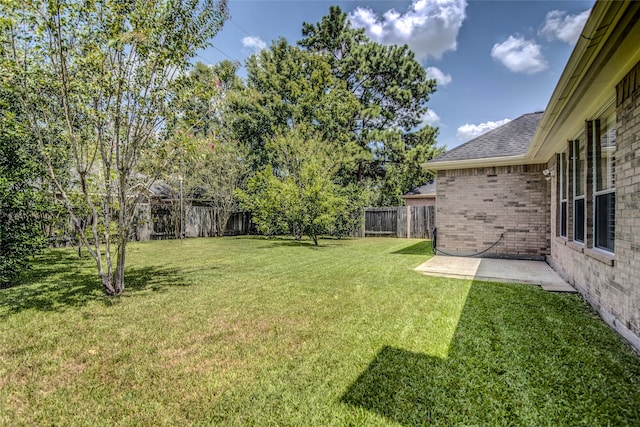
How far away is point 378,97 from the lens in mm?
22891

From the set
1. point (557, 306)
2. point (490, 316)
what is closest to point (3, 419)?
point (490, 316)

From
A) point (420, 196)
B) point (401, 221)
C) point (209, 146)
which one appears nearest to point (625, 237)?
point (209, 146)

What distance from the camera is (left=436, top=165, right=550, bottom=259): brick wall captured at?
834cm

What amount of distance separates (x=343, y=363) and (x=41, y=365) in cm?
277

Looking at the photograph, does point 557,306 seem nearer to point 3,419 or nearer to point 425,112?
point 3,419

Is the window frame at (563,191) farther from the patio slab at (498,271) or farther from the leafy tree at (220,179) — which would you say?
the leafy tree at (220,179)

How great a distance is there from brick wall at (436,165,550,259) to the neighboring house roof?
42.5 feet

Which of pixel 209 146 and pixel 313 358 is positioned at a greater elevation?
pixel 209 146

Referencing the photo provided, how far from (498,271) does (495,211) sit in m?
2.58

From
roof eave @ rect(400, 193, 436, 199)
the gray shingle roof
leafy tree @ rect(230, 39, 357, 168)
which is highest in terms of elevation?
leafy tree @ rect(230, 39, 357, 168)

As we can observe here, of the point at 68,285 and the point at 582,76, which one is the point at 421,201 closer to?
the point at 582,76

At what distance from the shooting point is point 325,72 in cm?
2136

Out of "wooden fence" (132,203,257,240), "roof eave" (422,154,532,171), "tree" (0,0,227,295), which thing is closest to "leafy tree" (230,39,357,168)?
"wooden fence" (132,203,257,240)

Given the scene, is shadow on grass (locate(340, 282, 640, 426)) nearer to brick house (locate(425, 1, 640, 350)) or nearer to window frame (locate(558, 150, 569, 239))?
brick house (locate(425, 1, 640, 350))
